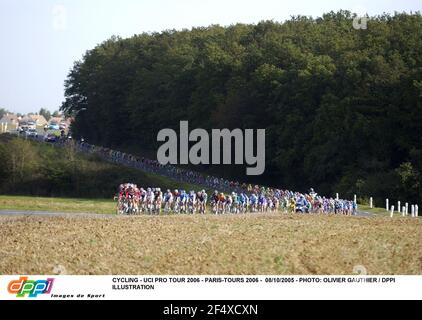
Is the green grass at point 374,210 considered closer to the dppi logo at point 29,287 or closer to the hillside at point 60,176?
the hillside at point 60,176

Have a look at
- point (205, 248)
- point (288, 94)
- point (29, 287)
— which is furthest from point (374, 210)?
point (29, 287)

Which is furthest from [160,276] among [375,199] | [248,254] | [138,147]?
[138,147]

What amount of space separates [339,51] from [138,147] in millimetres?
30697

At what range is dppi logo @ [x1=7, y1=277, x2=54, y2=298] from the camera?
832 inches

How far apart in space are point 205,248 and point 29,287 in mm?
7157

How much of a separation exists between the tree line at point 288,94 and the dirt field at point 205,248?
37500mm

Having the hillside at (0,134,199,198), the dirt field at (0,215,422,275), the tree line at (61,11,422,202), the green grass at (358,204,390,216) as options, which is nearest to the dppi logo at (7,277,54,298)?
the dirt field at (0,215,422,275)

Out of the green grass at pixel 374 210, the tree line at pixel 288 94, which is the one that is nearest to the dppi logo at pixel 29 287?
the green grass at pixel 374 210

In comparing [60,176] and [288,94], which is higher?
[288,94]

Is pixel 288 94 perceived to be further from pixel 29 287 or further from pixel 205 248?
pixel 29 287

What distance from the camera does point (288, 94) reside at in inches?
3504

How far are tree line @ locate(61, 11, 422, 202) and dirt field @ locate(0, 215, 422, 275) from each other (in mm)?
37500

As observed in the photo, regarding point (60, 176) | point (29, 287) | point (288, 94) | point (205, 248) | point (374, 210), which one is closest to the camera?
point (29, 287)

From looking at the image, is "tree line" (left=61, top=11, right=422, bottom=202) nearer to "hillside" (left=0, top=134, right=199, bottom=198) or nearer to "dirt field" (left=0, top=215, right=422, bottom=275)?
"hillside" (left=0, top=134, right=199, bottom=198)
